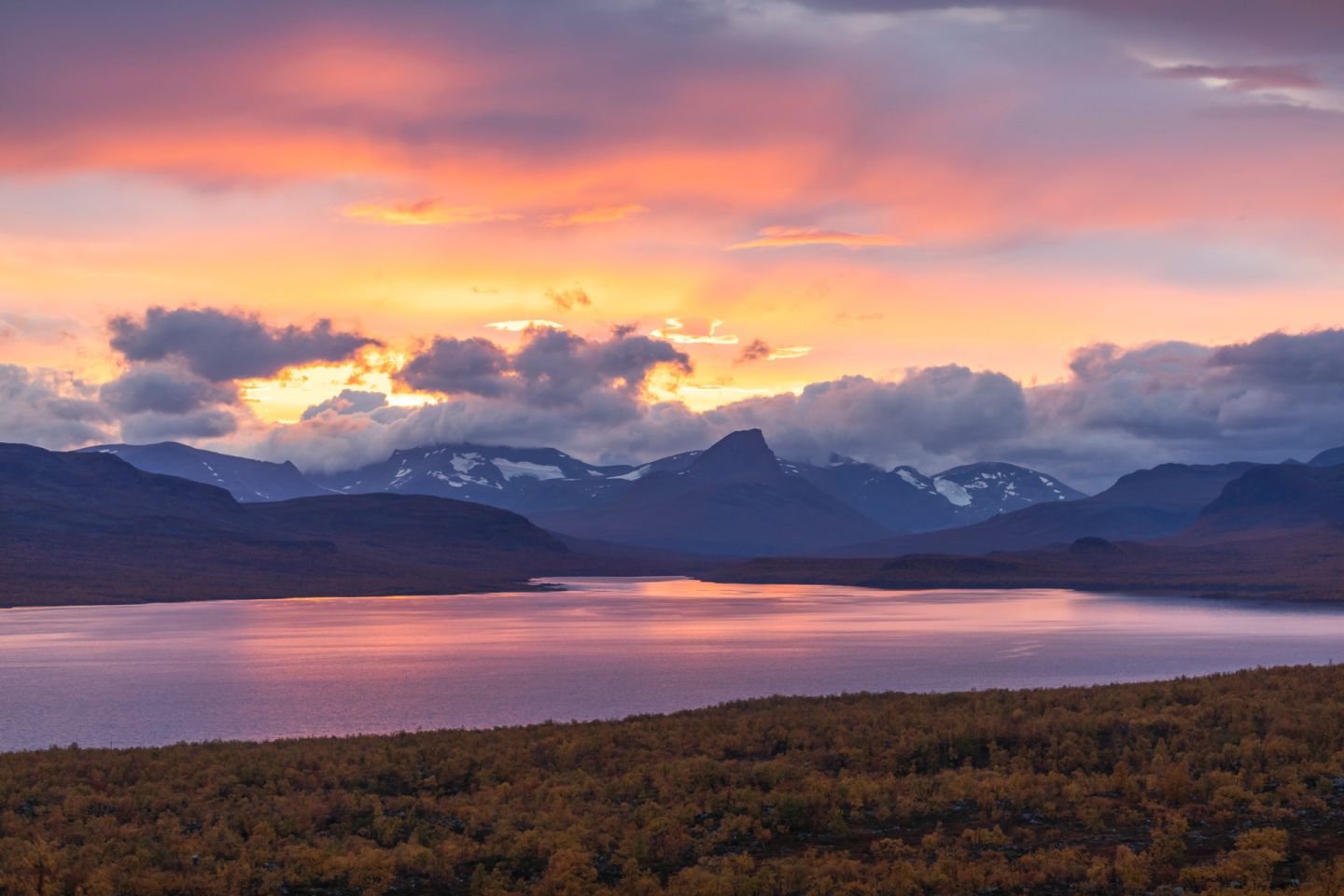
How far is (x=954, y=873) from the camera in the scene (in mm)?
24359

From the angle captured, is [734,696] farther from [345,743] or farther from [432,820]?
[432,820]

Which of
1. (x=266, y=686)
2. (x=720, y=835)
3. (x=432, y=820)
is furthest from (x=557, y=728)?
(x=266, y=686)

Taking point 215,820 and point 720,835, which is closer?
point 720,835

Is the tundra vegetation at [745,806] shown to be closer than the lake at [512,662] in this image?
Yes

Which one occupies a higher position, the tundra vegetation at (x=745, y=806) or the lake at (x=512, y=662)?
the tundra vegetation at (x=745, y=806)

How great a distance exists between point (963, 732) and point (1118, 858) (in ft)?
52.3

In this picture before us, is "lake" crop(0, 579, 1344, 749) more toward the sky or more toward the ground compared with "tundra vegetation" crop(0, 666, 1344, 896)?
more toward the ground

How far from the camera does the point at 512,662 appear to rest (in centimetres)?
10881

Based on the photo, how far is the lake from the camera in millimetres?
72438

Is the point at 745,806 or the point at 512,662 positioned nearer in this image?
the point at 745,806

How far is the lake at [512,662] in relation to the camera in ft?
238

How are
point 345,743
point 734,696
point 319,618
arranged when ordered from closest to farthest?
point 345,743 → point 734,696 → point 319,618

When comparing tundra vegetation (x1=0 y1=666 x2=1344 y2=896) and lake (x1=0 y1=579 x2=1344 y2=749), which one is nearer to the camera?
tundra vegetation (x1=0 y1=666 x2=1344 y2=896)

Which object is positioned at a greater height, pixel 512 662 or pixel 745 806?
pixel 745 806
